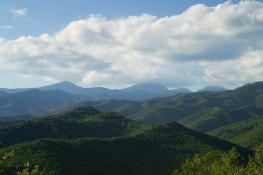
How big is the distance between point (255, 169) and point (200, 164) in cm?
1612

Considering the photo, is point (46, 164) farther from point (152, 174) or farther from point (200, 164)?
point (200, 164)

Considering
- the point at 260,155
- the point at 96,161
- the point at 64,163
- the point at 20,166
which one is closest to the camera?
the point at 260,155

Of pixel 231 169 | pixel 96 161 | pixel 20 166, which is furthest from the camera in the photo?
pixel 96 161

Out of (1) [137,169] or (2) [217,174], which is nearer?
(2) [217,174]

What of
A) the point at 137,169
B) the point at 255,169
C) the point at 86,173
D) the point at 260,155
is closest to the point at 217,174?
the point at 255,169

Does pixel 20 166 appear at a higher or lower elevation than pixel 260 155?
lower

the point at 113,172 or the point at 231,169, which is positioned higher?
the point at 231,169

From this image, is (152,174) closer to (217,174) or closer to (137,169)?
(137,169)

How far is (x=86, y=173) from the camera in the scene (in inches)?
7111

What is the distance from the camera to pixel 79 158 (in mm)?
198125

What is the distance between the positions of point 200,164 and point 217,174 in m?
3.62

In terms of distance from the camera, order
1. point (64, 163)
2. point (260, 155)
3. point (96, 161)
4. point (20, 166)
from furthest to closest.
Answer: point (96, 161) < point (64, 163) < point (20, 166) < point (260, 155)

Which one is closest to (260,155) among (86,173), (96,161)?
(86,173)

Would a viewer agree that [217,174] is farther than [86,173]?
No
